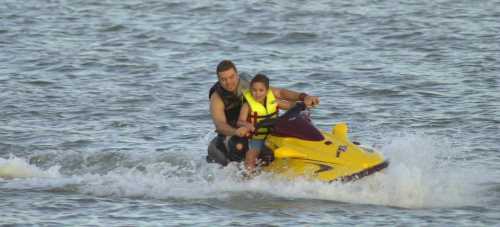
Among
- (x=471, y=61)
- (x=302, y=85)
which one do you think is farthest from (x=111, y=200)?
(x=471, y=61)

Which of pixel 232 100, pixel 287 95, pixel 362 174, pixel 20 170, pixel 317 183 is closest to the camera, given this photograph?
pixel 362 174

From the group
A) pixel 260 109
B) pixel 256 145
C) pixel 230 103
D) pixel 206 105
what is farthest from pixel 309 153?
pixel 206 105

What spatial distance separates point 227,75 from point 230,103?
38 centimetres

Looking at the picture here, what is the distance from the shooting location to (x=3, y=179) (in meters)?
12.9

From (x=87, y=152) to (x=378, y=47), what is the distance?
8621 millimetres

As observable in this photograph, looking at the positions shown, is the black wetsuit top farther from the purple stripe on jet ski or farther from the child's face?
the purple stripe on jet ski

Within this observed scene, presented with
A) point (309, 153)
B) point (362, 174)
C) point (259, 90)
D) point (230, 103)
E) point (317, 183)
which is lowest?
point (317, 183)

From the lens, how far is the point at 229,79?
11773mm

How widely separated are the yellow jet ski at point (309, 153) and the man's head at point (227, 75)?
56cm

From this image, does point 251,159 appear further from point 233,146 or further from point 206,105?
point 206,105

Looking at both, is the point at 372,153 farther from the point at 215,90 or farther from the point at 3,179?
the point at 3,179

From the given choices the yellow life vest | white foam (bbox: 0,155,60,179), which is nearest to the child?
the yellow life vest

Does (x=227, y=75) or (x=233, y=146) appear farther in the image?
(x=233, y=146)

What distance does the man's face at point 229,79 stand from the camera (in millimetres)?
11727
